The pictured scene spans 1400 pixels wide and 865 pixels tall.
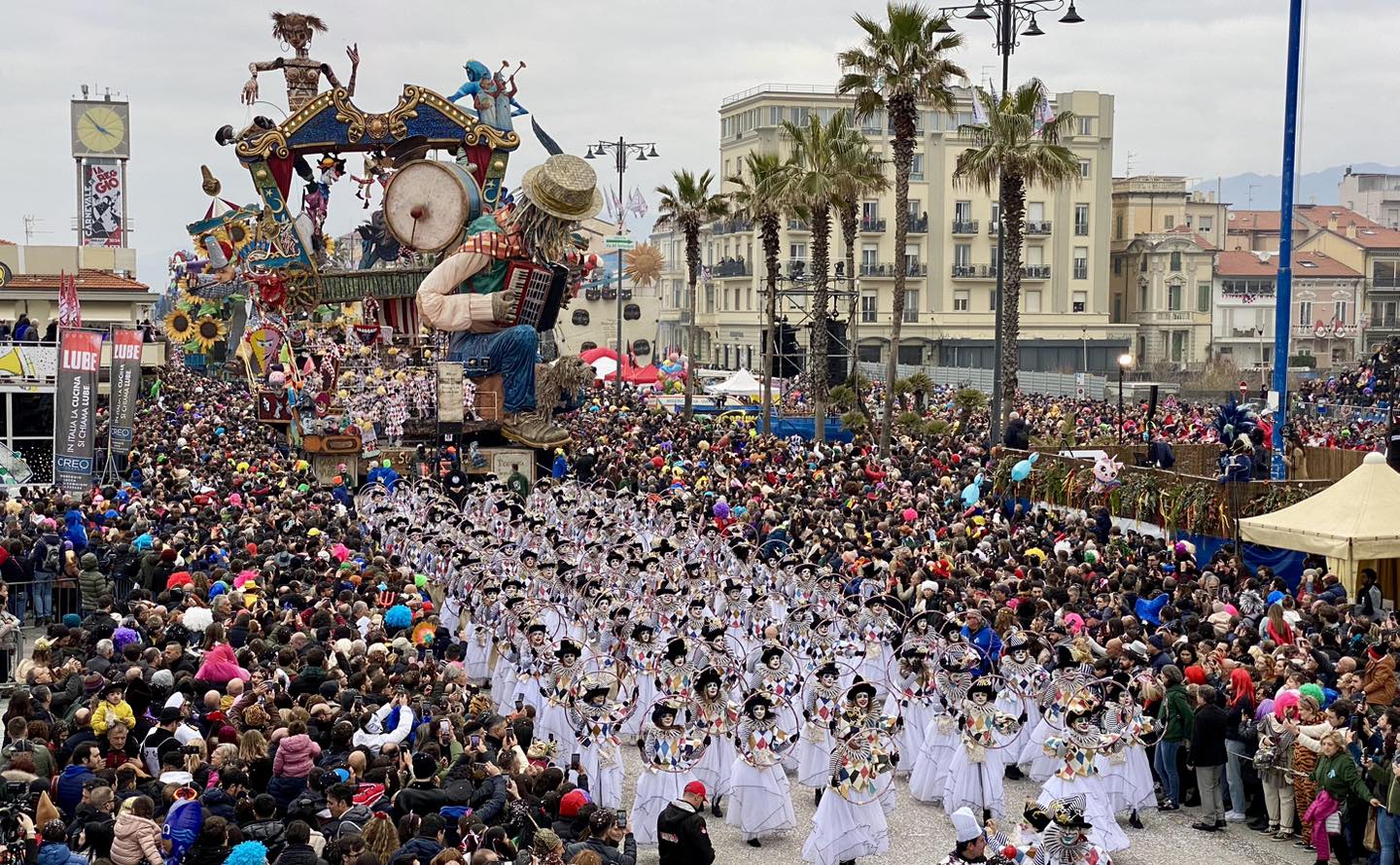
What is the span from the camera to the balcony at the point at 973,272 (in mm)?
80312

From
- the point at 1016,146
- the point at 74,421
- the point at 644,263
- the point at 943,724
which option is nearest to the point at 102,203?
the point at 644,263

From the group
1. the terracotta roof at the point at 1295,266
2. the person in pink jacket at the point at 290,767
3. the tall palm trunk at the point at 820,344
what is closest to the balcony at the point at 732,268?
the terracotta roof at the point at 1295,266

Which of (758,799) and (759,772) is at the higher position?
(759,772)

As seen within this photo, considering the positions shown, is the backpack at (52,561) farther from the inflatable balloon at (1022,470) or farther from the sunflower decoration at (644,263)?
the sunflower decoration at (644,263)

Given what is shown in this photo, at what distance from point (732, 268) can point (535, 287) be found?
152 ft

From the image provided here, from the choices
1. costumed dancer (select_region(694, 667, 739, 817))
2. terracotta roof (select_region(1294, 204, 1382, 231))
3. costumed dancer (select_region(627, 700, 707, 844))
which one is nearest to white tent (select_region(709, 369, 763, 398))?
costumed dancer (select_region(694, 667, 739, 817))

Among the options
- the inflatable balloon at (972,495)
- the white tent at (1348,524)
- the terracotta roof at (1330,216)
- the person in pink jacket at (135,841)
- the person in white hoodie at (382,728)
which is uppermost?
the terracotta roof at (1330,216)

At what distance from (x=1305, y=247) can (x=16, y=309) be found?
6339 centimetres

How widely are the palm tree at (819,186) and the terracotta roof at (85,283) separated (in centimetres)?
2838

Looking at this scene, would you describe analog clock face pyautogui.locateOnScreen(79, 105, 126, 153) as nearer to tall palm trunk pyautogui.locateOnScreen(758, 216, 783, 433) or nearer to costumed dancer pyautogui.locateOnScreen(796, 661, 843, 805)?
tall palm trunk pyautogui.locateOnScreen(758, 216, 783, 433)

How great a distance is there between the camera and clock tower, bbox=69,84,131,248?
4018 inches

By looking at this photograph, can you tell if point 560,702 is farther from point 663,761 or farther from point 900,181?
point 900,181

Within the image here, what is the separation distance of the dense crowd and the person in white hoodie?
3cm

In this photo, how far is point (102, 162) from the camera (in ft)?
341
